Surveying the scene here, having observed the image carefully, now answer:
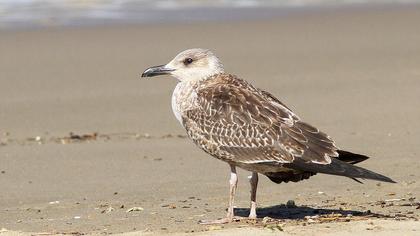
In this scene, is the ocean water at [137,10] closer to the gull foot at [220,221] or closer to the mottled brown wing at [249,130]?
the mottled brown wing at [249,130]

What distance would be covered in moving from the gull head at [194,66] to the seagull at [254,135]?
15 cm

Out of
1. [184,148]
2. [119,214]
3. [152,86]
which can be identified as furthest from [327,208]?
[152,86]

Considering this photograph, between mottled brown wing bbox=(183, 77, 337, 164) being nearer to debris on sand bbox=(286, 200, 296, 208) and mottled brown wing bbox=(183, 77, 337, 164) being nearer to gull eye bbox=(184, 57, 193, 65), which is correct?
gull eye bbox=(184, 57, 193, 65)

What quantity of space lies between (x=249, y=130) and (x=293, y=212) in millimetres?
806

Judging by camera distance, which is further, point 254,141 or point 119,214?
point 119,214

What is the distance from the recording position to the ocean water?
66.0 ft

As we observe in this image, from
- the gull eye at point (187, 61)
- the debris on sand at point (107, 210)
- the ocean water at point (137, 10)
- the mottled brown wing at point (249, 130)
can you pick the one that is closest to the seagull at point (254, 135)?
the mottled brown wing at point (249, 130)

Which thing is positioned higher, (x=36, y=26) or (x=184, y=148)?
(x=36, y=26)

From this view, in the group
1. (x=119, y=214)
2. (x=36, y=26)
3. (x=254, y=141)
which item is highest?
(x=36, y=26)

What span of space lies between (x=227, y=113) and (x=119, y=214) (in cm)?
120

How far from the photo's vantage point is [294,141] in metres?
7.47

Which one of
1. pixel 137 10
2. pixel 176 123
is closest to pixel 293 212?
pixel 176 123

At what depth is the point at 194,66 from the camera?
816cm

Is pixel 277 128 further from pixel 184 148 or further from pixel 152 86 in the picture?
pixel 152 86
